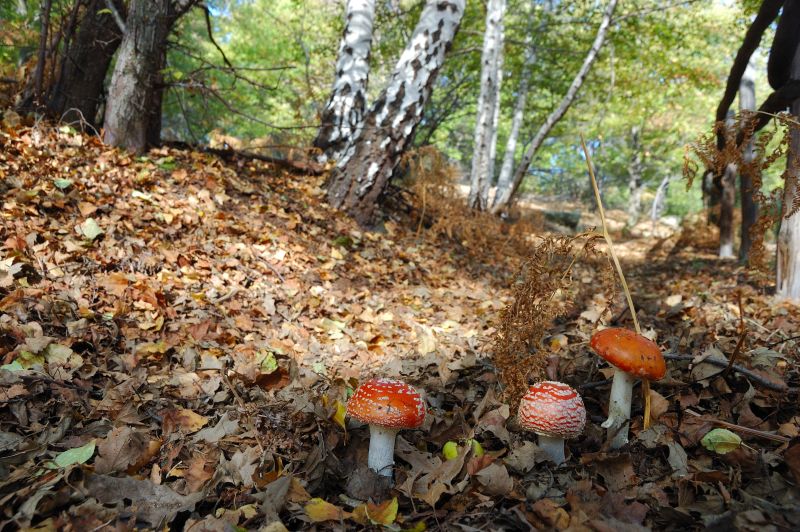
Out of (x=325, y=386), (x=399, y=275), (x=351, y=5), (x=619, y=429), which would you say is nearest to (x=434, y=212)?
(x=399, y=275)

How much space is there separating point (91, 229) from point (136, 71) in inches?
83.6

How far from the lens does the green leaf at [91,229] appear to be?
3605 millimetres

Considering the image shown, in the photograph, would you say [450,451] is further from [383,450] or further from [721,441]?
[721,441]

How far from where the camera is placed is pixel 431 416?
2486 mm

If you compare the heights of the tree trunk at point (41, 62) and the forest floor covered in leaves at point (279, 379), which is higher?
the tree trunk at point (41, 62)

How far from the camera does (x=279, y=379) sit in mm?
2930

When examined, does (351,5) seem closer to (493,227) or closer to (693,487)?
(493,227)

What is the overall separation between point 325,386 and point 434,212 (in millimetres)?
4531

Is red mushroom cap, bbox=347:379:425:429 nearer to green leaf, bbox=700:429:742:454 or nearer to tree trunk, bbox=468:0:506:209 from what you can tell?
green leaf, bbox=700:429:742:454

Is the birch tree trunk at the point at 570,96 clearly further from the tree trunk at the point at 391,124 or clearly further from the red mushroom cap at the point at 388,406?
the red mushroom cap at the point at 388,406

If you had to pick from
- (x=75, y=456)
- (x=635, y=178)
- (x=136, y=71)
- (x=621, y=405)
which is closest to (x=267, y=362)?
(x=75, y=456)

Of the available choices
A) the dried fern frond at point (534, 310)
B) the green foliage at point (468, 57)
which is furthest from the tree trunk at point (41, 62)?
the dried fern frond at point (534, 310)

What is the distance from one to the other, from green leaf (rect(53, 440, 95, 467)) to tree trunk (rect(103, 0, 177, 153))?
393 centimetres

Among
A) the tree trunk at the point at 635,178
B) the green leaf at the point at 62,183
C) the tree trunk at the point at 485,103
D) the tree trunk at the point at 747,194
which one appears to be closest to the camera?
the green leaf at the point at 62,183
